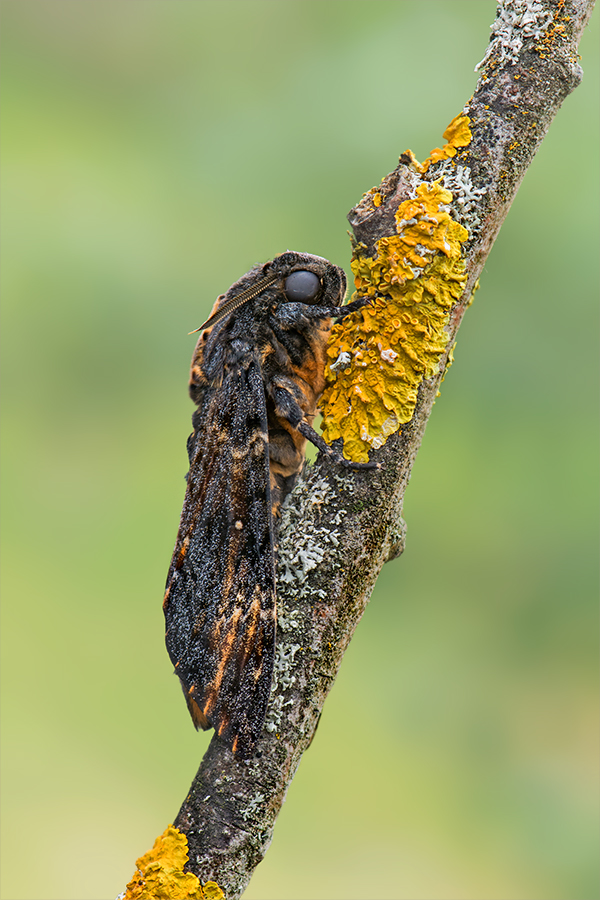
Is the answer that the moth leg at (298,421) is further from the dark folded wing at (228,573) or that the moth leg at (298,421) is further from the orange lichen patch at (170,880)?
the orange lichen patch at (170,880)

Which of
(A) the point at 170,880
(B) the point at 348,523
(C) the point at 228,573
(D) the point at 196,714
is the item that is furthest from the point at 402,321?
(A) the point at 170,880

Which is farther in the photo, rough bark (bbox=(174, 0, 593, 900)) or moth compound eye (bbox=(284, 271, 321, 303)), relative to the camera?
moth compound eye (bbox=(284, 271, 321, 303))

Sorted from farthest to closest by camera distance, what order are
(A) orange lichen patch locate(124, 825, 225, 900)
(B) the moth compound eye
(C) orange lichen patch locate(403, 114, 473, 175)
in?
1. (B) the moth compound eye
2. (C) orange lichen patch locate(403, 114, 473, 175)
3. (A) orange lichen patch locate(124, 825, 225, 900)

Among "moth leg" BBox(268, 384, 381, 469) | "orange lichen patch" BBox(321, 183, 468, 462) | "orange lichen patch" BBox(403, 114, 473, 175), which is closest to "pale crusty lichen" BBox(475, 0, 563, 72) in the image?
"orange lichen patch" BBox(403, 114, 473, 175)

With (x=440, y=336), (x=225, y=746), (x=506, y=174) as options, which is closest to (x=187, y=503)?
(x=225, y=746)

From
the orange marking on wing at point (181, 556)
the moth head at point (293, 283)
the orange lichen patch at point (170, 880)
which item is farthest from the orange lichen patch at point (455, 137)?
the orange lichen patch at point (170, 880)

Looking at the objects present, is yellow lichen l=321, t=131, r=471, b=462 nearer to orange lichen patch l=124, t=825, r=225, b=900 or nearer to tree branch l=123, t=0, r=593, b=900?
tree branch l=123, t=0, r=593, b=900

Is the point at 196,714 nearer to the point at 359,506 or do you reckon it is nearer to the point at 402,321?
the point at 359,506

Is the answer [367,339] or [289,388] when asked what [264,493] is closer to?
[289,388]
